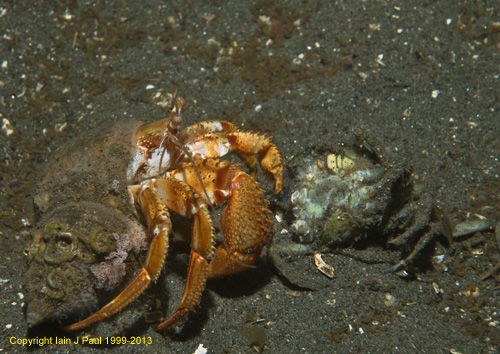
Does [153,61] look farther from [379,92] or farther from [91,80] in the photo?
[379,92]

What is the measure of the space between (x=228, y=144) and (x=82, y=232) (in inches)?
53.7

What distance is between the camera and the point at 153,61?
4.30 m

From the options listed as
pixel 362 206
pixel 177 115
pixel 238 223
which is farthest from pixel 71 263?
pixel 362 206

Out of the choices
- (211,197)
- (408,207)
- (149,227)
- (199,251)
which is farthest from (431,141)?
(149,227)

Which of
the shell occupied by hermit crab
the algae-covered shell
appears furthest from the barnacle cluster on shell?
the algae-covered shell

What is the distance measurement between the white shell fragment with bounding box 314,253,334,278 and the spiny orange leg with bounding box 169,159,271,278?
0.61 metres

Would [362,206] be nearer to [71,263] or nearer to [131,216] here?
[131,216]

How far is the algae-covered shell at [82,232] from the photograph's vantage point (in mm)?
2316

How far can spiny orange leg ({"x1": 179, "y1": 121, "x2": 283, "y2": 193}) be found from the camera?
3.11 m

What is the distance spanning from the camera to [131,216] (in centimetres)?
268

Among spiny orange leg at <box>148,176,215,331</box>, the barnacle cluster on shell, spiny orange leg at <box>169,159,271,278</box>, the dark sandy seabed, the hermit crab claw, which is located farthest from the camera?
the barnacle cluster on shell

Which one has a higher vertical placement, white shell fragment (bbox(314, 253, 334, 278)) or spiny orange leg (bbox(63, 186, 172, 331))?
spiny orange leg (bbox(63, 186, 172, 331))

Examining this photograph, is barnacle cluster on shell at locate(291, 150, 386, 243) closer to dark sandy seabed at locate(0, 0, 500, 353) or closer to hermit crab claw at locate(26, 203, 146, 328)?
dark sandy seabed at locate(0, 0, 500, 353)

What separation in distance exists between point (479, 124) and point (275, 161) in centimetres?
239
